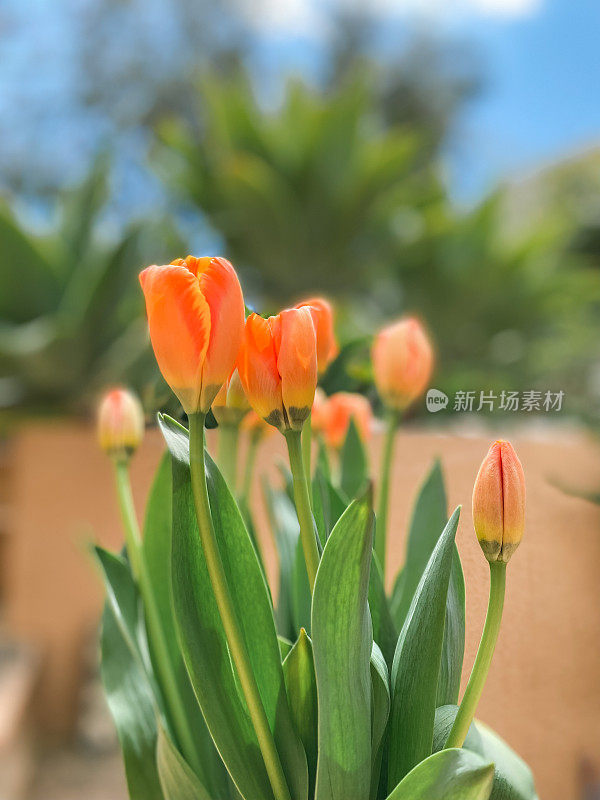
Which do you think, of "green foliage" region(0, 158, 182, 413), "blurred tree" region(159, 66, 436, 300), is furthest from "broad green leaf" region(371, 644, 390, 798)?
"blurred tree" region(159, 66, 436, 300)

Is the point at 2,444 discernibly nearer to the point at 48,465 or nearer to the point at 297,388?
the point at 48,465

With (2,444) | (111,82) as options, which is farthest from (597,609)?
(111,82)

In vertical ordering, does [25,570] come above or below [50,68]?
below

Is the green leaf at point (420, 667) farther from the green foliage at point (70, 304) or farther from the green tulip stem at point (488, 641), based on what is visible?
the green foliage at point (70, 304)

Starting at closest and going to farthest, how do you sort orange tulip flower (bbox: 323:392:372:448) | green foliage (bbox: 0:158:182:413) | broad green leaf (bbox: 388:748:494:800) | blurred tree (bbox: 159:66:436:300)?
broad green leaf (bbox: 388:748:494:800)
orange tulip flower (bbox: 323:392:372:448)
green foliage (bbox: 0:158:182:413)
blurred tree (bbox: 159:66:436:300)

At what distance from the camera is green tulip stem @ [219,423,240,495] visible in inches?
7.5

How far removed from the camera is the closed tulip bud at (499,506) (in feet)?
0.49

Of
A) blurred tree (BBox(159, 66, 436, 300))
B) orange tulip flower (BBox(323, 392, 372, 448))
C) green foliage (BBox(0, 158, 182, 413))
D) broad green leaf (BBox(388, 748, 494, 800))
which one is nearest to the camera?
broad green leaf (BBox(388, 748, 494, 800))

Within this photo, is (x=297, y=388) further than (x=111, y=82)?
No

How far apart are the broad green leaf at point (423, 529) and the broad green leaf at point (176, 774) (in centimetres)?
6

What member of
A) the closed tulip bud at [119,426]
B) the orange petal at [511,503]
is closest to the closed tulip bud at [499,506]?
the orange petal at [511,503]

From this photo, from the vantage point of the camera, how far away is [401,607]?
0.21 m

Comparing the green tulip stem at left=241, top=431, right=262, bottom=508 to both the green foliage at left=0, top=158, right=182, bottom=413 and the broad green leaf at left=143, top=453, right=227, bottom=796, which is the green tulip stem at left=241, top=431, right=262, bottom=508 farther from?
the green foliage at left=0, top=158, right=182, bottom=413

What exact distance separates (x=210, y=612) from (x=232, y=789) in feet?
0.19
